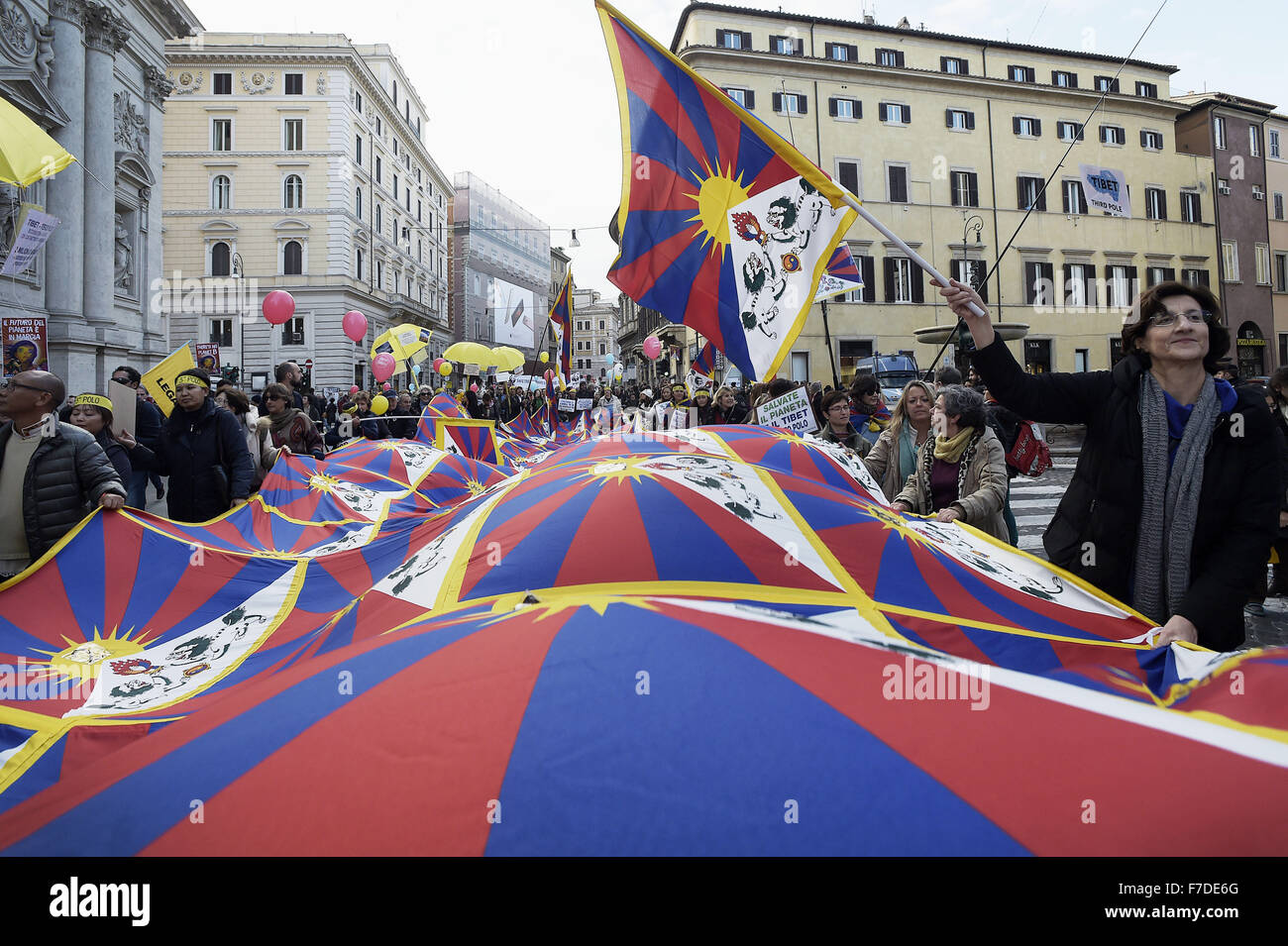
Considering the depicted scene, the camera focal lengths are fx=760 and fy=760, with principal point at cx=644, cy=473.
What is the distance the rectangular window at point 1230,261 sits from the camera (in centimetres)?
3875

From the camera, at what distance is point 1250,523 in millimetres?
2381

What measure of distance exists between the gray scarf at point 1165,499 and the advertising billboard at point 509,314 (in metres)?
69.9

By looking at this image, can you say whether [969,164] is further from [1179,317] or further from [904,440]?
[1179,317]

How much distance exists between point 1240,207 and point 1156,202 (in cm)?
566

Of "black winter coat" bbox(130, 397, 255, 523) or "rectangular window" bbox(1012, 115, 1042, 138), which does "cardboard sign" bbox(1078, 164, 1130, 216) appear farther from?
"black winter coat" bbox(130, 397, 255, 523)

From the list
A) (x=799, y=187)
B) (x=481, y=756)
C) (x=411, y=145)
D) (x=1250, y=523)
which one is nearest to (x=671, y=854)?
(x=481, y=756)

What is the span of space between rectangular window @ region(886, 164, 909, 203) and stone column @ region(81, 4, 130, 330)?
29618 mm

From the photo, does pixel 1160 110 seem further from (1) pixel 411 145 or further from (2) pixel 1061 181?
(1) pixel 411 145

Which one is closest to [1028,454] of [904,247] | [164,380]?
[904,247]

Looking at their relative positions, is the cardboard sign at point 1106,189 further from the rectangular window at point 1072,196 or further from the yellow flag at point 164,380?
the yellow flag at point 164,380

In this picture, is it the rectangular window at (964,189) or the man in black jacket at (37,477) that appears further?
the rectangular window at (964,189)

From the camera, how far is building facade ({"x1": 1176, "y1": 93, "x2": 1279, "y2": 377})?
38.6 metres

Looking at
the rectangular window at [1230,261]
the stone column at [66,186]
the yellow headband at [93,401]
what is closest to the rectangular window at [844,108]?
the rectangular window at [1230,261]
